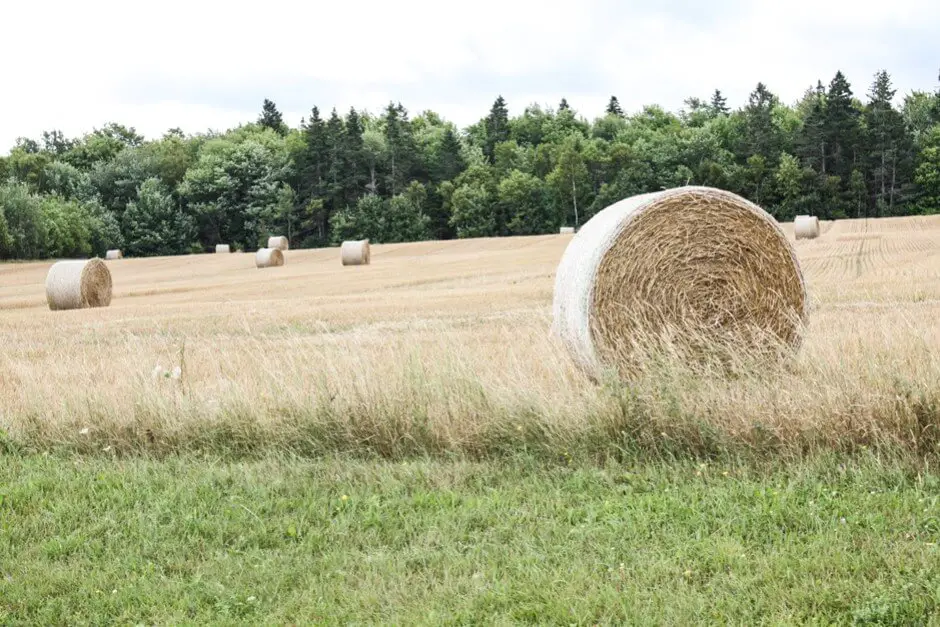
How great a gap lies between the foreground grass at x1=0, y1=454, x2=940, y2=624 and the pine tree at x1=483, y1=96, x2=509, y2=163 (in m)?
98.0

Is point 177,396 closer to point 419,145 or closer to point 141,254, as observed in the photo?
point 141,254

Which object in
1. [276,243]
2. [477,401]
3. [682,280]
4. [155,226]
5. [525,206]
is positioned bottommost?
[477,401]

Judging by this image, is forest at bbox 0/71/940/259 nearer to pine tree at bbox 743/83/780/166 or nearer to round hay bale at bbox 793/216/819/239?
pine tree at bbox 743/83/780/166

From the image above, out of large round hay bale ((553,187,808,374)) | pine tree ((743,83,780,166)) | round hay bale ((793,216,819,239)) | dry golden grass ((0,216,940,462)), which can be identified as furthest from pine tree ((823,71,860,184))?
large round hay bale ((553,187,808,374))

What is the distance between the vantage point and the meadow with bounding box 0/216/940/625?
12.9 ft

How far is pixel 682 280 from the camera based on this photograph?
8.76 m

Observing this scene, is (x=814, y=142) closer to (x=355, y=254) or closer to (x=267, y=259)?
(x=355, y=254)

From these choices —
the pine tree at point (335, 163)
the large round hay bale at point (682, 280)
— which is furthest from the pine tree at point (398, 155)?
the large round hay bale at point (682, 280)

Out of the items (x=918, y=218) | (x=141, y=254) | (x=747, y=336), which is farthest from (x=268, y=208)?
(x=747, y=336)

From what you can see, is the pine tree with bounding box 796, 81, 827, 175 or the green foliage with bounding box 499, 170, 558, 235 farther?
the green foliage with bounding box 499, 170, 558, 235

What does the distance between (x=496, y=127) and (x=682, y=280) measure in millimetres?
99498

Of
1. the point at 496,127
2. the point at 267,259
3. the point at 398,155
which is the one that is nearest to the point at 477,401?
the point at 267,259

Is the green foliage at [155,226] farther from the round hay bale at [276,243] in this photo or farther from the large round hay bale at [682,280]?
the large round hay bale at [682,280]

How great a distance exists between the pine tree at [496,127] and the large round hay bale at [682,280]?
308 ft
